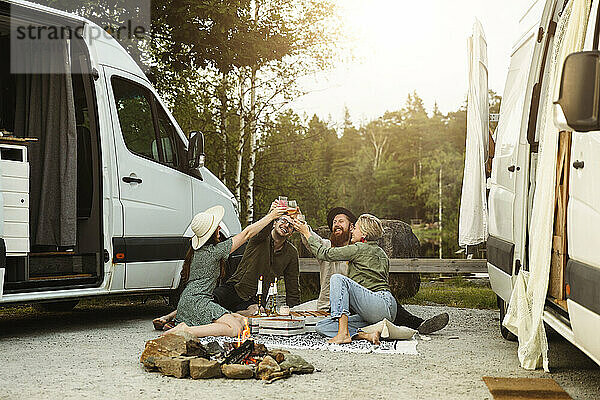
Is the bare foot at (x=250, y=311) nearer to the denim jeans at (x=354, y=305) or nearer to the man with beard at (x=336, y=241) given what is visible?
the man with beard at (x=336, y=241)

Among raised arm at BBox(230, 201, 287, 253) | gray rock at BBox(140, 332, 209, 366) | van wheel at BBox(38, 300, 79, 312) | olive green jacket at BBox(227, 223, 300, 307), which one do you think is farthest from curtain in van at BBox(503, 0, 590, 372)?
van wheel at BBox(38, 300, 79, 312)

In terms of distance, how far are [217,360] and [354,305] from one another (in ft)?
5.14

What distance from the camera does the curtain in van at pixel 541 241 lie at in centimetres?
468

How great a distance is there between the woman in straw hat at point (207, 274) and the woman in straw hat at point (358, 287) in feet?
1.94

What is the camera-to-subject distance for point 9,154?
21.3 feet

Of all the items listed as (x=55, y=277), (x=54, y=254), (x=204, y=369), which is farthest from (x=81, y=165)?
(x=204, y=369)

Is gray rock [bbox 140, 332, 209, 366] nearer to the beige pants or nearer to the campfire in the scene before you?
the campfire

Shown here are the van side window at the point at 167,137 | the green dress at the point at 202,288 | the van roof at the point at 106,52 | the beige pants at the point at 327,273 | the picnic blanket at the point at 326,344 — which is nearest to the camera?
the picnic blanket at the point at 326,344

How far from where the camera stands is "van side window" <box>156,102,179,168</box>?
308 inches

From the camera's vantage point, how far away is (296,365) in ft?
16.2

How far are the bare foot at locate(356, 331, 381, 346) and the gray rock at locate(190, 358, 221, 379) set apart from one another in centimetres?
164

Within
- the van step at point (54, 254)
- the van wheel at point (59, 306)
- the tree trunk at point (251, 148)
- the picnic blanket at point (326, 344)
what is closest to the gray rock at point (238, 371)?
the picnic blanket at point (326, 344)

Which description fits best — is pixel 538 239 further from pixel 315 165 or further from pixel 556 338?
pixel 315 165

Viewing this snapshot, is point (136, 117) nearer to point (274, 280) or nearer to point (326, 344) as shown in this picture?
point (274, 280)
